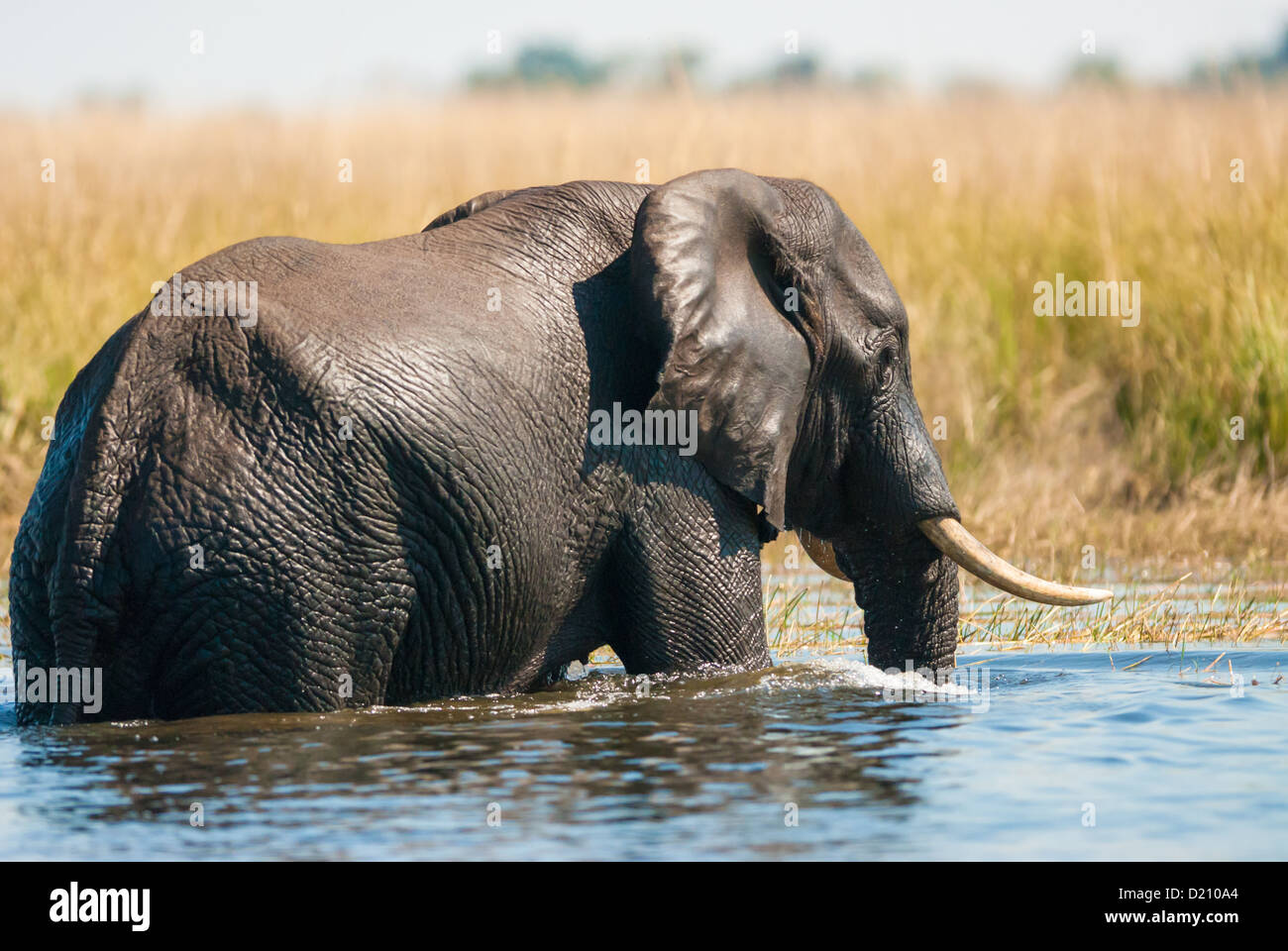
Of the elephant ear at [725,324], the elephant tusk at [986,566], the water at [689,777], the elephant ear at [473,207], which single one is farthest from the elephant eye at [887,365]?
the elephant ear at [473,207]

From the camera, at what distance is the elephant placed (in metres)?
5.44

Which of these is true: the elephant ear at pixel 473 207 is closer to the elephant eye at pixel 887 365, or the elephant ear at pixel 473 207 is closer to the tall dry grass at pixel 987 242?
the elephant eye at pixel 887 365

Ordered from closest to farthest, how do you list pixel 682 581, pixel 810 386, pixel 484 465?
pixel 484 465
pixel 682 581
pixel 810 386

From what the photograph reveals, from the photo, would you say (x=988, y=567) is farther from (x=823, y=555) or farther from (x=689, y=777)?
(x=689, y=777)

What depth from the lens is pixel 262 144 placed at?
1593 centimetres

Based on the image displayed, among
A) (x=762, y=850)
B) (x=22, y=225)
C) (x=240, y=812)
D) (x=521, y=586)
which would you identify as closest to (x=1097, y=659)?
(x=521, y=586)

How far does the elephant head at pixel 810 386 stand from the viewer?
6.17 m

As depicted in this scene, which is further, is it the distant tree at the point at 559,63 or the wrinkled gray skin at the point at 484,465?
the distant tree at the point at 559,63

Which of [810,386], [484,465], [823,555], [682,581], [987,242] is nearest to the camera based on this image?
[484,465]

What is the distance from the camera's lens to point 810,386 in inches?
261

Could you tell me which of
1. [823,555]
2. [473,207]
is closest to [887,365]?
[823,555]

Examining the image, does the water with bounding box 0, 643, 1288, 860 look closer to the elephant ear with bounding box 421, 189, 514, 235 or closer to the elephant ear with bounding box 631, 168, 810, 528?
the elephant ear with bounding box 631, 168, 810, 528

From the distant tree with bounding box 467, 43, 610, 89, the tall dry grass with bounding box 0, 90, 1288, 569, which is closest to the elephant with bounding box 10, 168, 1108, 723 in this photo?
the tall dry grass with bounding box 0, 90, 1288, 569

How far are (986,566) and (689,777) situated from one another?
74.5 inches
